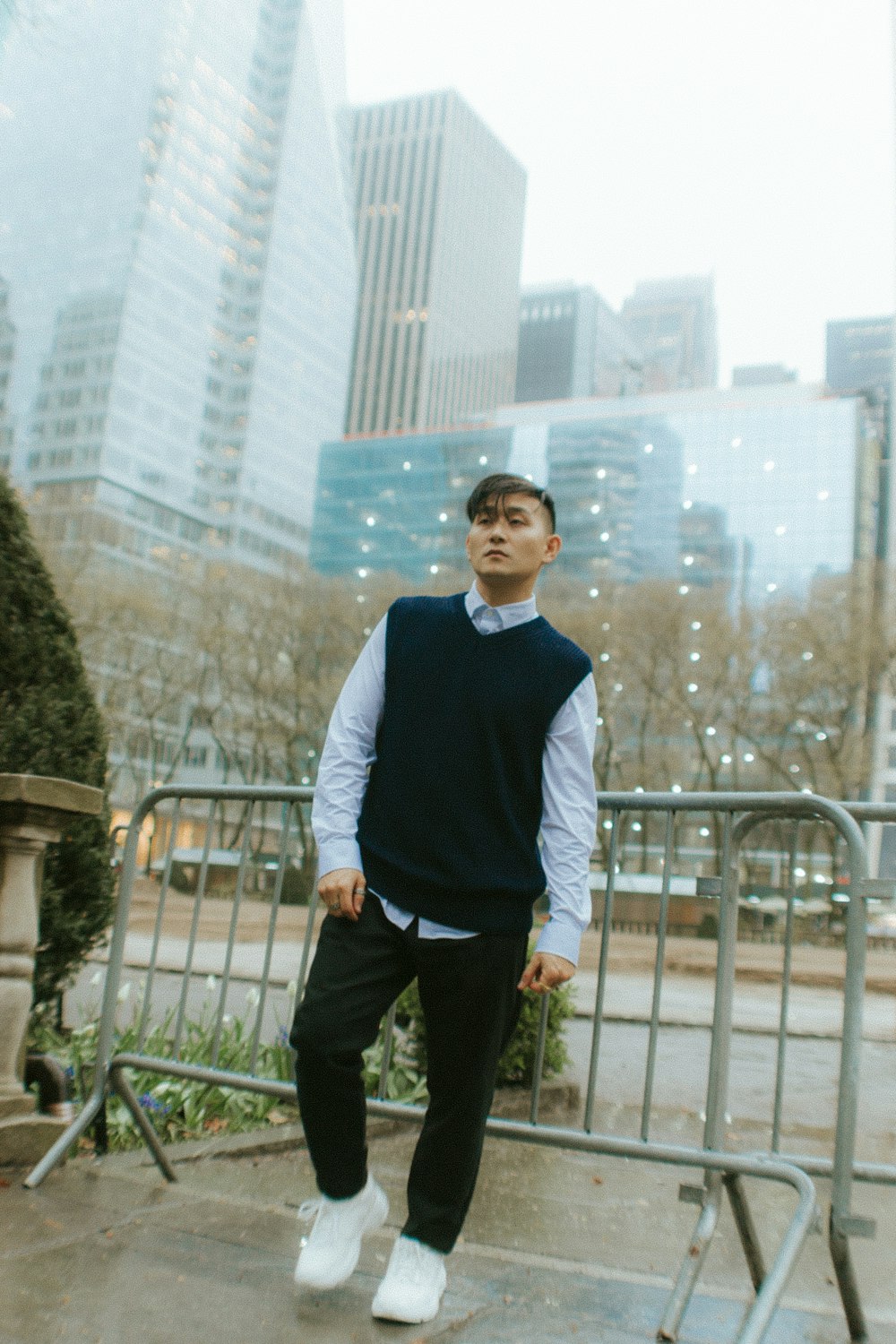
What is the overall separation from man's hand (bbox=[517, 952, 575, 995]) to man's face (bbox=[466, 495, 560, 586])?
900mm

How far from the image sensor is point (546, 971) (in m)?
2.51

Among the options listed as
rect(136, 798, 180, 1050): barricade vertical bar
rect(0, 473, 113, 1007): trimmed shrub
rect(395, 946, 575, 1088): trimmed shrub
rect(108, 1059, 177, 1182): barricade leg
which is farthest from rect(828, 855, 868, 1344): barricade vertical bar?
rect(0, 473, 113, 1007): trimmed shrub

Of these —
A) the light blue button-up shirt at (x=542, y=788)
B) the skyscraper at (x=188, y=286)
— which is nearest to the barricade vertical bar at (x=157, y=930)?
the light blue button-up shirt at (x=542, y=788)

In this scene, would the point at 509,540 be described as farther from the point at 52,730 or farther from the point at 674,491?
the point at 674,491

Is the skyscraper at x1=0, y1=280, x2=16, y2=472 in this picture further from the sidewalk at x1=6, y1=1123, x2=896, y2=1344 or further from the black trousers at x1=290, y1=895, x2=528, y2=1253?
the black trousers at x1=290, y1=895, x2=528, y2=1253

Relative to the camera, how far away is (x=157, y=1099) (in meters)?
4.49

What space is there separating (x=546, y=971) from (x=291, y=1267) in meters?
1.05

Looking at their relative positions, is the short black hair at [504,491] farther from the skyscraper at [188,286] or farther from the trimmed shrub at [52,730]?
the skyscraper at [188,286]

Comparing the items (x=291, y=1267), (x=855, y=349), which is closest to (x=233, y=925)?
(x=291, y=1267)

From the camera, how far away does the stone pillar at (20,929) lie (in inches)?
134

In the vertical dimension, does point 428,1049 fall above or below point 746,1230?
above

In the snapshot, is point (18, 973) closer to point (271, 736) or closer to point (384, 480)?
point (271, 736)

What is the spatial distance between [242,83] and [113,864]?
11809cm

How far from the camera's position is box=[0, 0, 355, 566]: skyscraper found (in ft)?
215
